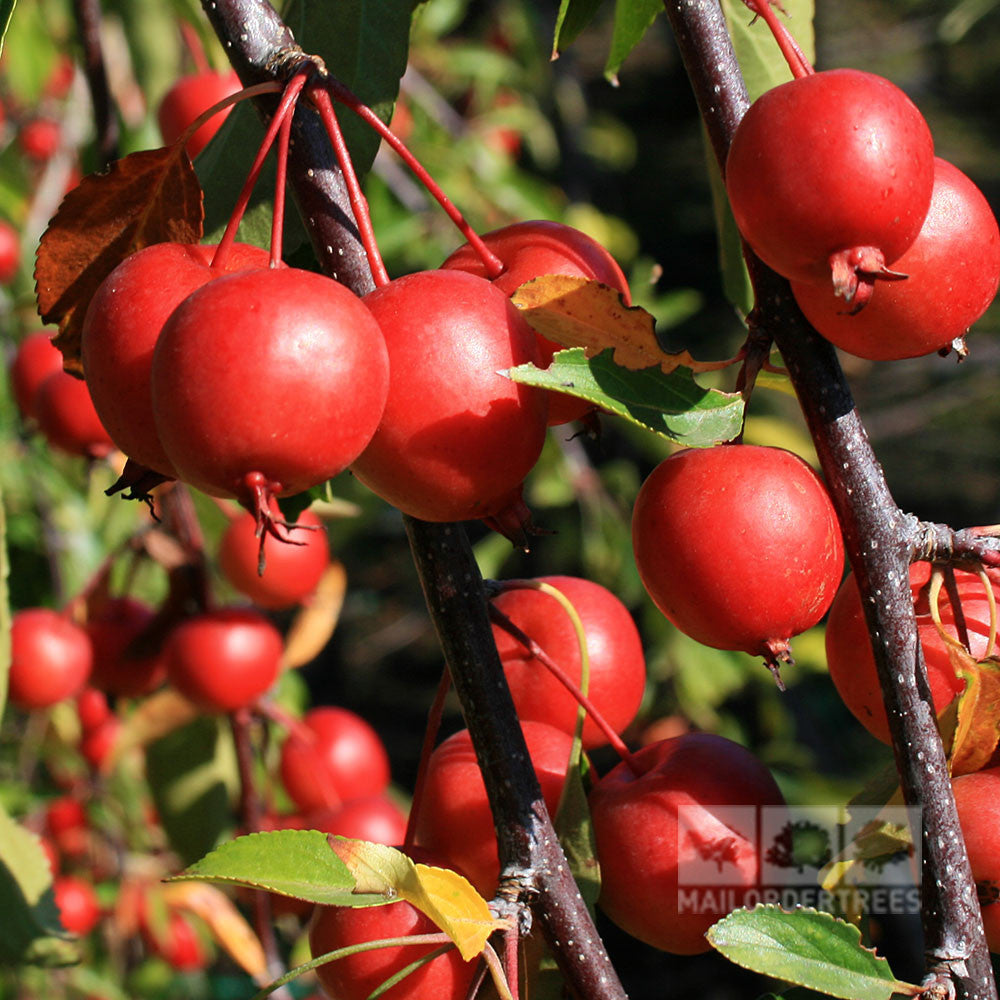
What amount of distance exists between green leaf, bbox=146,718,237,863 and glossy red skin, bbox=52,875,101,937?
0.75 m

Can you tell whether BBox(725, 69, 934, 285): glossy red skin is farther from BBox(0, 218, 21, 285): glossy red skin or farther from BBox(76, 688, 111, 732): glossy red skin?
BBox(0, 218, 21, 285): glossy red skin

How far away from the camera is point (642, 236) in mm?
7750

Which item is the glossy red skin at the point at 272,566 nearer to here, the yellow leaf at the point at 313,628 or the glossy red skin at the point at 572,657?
the yellow leaf at the point at 313,628

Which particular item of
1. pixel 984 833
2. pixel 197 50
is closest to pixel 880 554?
pixel 984 833

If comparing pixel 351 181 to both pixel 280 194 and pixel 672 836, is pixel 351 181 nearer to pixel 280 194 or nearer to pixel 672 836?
pixel 280 194

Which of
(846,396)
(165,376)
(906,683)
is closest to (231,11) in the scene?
(165,376)

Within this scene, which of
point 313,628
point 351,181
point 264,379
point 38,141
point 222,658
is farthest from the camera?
point 38,141

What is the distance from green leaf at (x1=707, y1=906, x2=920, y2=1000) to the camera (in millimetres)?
553

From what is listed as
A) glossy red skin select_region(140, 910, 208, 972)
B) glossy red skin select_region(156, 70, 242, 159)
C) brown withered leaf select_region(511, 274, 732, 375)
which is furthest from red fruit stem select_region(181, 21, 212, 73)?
glossy red skin select_region(140, 910, 208, 972)

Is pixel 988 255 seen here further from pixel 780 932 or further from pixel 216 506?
pixel 216 506

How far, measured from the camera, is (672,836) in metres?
0.69

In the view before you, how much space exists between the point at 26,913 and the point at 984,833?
2.67ft

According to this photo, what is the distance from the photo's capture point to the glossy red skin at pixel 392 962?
25.0 inches

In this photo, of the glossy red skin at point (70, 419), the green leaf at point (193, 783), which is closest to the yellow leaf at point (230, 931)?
the green leaf at point (193, 783)
